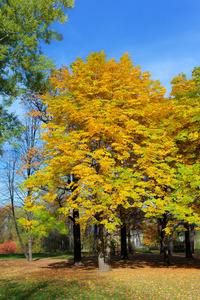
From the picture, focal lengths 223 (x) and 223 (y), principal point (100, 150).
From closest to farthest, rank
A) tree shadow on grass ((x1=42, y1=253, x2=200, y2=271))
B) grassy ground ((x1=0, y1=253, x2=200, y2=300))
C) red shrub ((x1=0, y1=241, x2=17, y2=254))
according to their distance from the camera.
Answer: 1. grassy ground ((x1=0, y1=253, x2=200, y2=300))
2. tree shadow on grass ((x1=42, y1=253, x2=200, y2=271))
3. red shrub ((x1=0, y1=241, x2=17, y2=254))

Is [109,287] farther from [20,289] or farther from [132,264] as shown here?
[132,264]

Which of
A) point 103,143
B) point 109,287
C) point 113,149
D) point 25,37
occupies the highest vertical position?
point 25,37

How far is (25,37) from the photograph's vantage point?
1115cm

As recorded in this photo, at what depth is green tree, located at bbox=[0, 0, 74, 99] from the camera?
1098 centimetres

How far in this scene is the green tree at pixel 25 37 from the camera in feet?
36.0

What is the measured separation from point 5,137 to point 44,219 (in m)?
4.57

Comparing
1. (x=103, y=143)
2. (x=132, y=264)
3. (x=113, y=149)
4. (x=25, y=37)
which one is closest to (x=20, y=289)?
(x=113, y=149)

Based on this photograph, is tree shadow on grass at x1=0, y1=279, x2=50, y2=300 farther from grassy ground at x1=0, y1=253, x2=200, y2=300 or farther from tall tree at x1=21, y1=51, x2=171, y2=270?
tall tree at x1=21, y1=51, x2=171, y2=270

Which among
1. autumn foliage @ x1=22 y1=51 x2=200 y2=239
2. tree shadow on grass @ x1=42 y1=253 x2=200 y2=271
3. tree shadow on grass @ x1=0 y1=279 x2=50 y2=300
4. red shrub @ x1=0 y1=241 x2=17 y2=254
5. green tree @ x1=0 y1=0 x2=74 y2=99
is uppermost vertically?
green tree @ x1=0 y1=0 x2=74 y2=99

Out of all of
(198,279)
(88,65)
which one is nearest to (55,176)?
(88,65)

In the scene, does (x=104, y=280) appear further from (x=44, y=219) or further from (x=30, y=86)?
(x=30, y=86)

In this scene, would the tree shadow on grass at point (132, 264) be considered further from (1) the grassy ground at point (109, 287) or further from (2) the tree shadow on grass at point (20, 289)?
(2) the tree shadow on grass at point (20, 289)

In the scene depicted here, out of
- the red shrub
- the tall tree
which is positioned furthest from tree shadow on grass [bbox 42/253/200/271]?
the red shrub

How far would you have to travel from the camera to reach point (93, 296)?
7.68 metres
